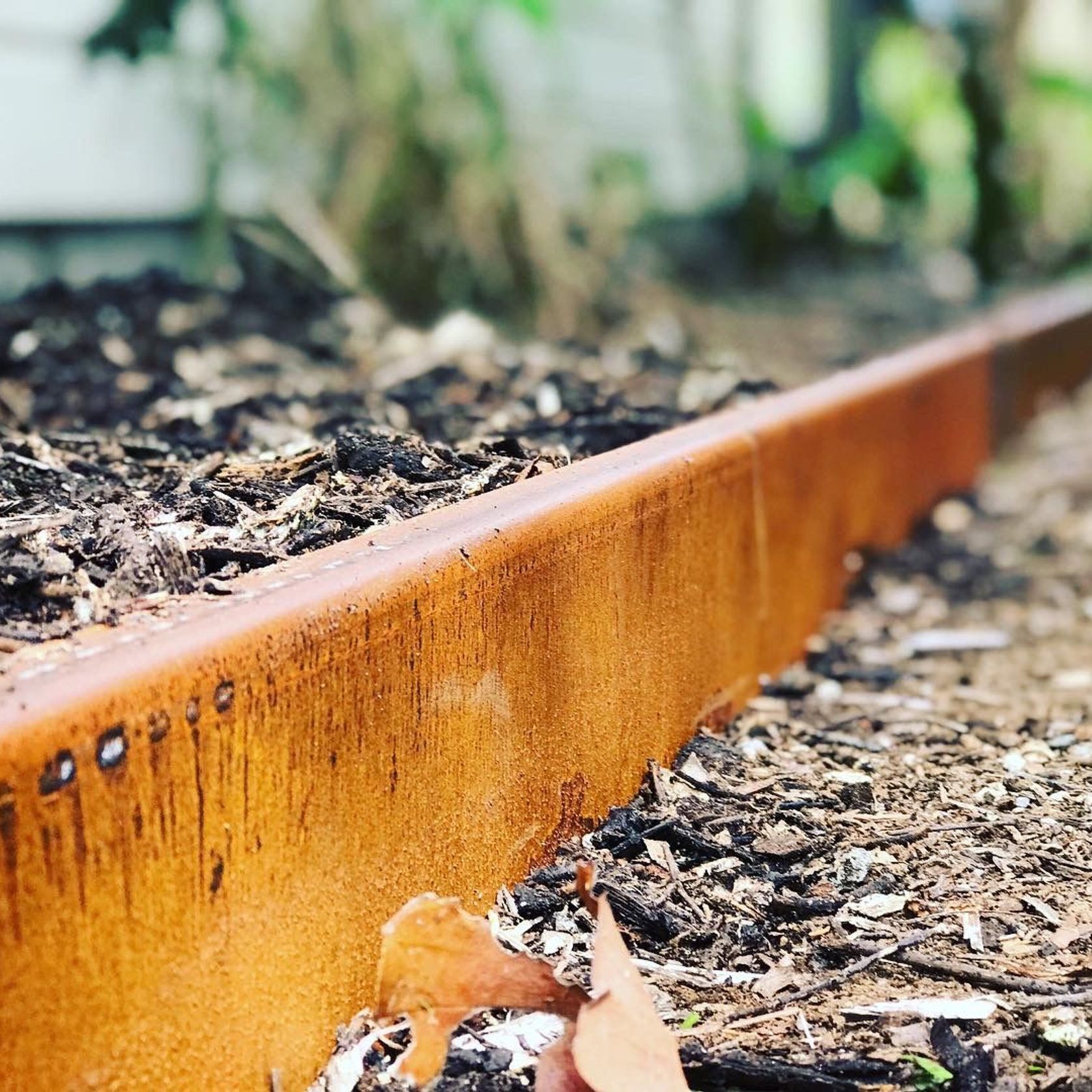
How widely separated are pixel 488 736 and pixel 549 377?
2.07 metres

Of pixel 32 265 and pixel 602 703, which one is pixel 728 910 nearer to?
pixel 602 703

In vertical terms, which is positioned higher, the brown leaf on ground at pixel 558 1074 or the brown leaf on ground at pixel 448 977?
the brown leaf on ground at pixel 448 977

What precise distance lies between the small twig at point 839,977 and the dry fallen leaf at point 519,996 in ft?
0.55

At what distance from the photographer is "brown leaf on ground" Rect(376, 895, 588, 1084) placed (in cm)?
153

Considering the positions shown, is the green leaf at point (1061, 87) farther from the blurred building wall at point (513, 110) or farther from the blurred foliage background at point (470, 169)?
the blurred building wall at point (513, 110)

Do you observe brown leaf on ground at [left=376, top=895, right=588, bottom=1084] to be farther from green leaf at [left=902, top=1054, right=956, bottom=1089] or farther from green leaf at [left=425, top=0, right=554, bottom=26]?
green leaf at [left=425, top=0, right=554, bottom=26]

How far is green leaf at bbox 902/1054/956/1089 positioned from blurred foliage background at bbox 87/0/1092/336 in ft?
12.2

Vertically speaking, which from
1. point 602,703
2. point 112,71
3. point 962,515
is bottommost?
point 962,515

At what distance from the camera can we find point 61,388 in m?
3.56

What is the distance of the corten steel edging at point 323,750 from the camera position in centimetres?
131

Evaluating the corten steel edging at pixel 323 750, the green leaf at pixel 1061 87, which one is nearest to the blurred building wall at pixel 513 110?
the green leaf at pixel 1061 87

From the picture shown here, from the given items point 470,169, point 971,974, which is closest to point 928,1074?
point 971,974

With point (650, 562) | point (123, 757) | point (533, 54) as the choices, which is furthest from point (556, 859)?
point (533, 54)

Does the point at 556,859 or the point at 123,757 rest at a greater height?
the point at 123,757
